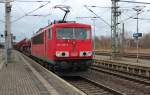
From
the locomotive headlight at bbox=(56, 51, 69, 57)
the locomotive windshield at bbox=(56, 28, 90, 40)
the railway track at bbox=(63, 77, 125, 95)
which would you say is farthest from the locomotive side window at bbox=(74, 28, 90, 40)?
the railway track at bbox=(63, 77, 125, 95)

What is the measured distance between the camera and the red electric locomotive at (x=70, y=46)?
69.4ft

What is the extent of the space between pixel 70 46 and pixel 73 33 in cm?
92

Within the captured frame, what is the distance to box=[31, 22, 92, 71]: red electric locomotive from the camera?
2114 cm

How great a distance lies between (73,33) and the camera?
2191 centimetres

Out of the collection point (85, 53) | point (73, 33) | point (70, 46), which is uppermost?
point (73, 33)

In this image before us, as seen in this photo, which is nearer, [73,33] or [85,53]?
[85,53]

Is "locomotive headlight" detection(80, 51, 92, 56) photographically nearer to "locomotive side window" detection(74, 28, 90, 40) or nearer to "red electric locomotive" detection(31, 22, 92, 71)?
"red electric locomotive" detection(31, 22, 92, 71)

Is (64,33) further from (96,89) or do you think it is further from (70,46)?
(96,89)

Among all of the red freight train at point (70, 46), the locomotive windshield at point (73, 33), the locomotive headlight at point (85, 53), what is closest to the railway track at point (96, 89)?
the red freight train at point (70, 46)

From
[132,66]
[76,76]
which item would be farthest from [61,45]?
[132,66]

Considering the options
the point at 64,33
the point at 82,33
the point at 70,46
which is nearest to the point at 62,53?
the point at 70,46

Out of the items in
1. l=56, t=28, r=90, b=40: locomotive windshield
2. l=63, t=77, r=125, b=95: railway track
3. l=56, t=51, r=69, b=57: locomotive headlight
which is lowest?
l=63, t=77, r=125, b=95: railway track

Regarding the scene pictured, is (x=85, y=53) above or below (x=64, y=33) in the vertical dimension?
below

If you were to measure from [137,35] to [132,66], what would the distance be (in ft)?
20.5
